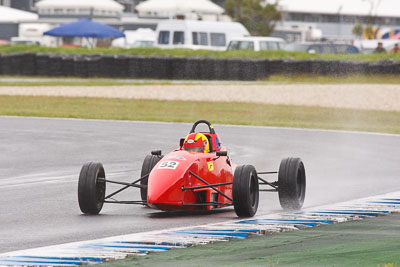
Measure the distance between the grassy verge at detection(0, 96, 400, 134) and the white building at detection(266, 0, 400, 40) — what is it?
39640 mm

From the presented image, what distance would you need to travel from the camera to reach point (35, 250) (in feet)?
23.6

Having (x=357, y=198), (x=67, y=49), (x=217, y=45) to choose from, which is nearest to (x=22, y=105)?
(x=67, y=49)

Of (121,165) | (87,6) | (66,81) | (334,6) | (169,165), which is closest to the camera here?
(169,165)

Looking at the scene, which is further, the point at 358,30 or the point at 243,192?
the point at 358,30

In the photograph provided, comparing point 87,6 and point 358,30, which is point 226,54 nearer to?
point 87,6

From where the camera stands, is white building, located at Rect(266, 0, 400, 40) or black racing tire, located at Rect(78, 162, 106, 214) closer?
black racing tire, located at Rect(78, 162, 106, 214)

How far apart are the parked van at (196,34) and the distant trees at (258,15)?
21623mm

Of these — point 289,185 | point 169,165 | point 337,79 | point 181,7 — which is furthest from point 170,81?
point 169,165

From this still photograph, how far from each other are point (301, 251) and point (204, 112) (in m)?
19.4

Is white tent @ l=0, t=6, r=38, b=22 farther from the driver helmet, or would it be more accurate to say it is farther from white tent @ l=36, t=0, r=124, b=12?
the driver helmet

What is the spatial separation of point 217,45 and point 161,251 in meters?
34.8

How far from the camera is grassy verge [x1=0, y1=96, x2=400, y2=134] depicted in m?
23.3

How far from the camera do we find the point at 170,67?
37031mm

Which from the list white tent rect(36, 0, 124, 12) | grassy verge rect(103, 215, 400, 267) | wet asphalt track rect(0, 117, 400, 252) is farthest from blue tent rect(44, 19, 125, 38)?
grassy verge rect(103, 215, 400, 267)
